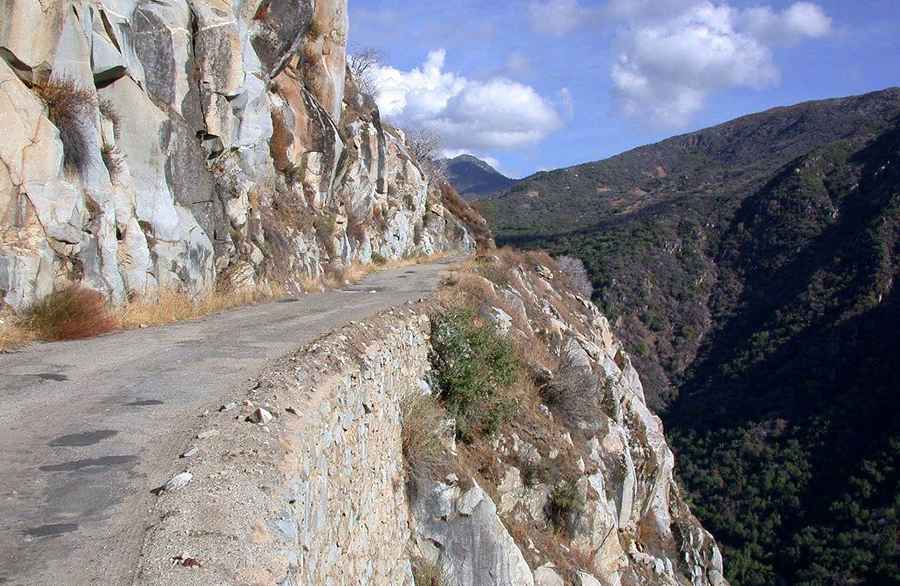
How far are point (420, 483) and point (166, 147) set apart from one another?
6758 mm

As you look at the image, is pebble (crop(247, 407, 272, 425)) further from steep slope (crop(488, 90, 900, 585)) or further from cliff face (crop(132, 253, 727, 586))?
steep slope (crop(488, 90, 900, 585))

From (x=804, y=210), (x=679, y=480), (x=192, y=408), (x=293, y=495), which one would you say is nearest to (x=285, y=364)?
(x=192, y=408)

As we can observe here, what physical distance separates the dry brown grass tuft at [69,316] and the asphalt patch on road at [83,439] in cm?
364

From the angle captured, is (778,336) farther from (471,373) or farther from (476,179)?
(476,179)

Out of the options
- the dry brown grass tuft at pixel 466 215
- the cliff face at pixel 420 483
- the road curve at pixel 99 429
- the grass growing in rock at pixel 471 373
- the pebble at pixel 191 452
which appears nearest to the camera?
the road curve at pixel 99 429

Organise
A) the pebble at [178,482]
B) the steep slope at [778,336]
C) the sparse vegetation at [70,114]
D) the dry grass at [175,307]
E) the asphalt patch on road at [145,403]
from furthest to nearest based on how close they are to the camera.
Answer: the steep slope at [778,336], the dry grass at [175,307], the sparse vegetation at [70,114], the asphalt patch on road at [145,403], the pebble at [178,482]

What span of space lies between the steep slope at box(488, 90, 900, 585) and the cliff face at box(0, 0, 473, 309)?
23737 mm

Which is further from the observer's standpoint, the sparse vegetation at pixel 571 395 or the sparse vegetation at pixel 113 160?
the sparse vegetation at pixel 571 395

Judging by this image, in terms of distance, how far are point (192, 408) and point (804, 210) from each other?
63363 millimetres

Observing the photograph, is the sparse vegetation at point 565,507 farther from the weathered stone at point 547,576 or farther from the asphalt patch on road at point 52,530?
the asphalt patch on road at point 52,530

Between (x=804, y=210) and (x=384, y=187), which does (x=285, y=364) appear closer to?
(x=384, y=187)

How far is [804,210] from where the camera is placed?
196ft

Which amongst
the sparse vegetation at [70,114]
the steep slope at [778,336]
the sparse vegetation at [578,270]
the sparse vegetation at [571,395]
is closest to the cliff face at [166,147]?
the sparse vegetation at [70,114]

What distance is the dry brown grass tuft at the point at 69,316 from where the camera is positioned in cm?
773
